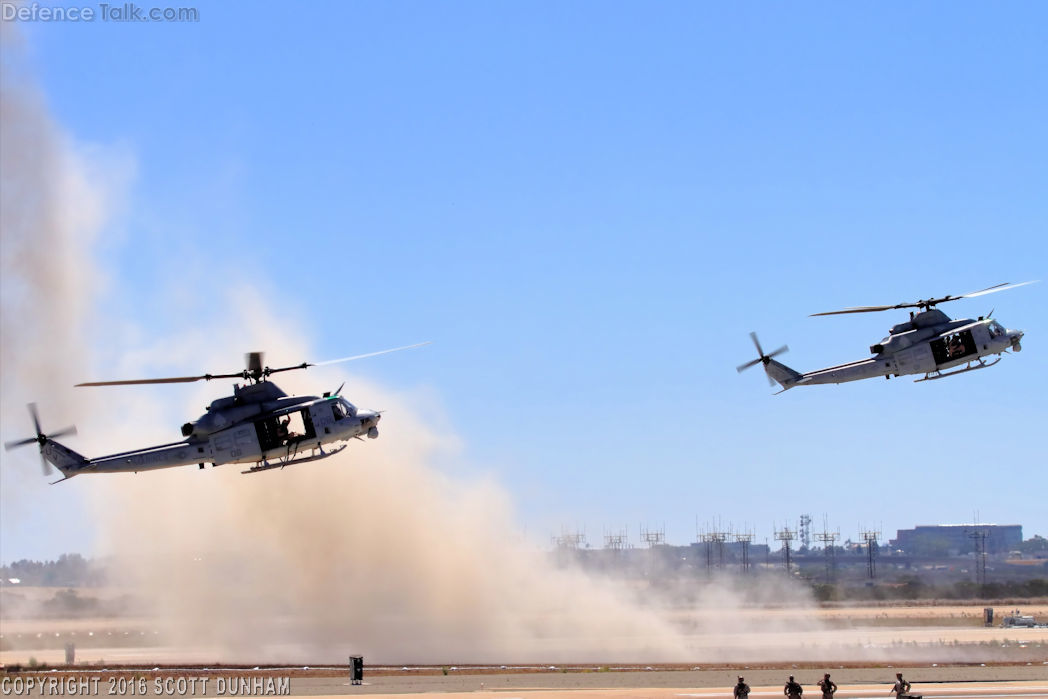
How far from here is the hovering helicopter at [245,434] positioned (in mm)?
40438

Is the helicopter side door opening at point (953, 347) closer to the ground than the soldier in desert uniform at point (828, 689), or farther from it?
Answer: farther from it

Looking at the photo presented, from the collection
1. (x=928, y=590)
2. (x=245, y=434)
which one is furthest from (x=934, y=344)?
(x=928, y=590)

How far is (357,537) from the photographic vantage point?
74.8m

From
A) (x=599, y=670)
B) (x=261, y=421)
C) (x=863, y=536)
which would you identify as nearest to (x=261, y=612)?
(x=599, y=670)

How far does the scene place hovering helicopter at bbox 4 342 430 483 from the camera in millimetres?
40438

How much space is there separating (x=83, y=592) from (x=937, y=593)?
2918 inches

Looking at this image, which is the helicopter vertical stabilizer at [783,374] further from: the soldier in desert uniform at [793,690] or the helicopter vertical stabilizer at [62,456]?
the helicopter vertical stabilizer at [62,456]

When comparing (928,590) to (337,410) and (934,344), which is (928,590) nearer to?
(934,344)

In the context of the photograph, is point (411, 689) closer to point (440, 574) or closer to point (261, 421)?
point (261, 421)

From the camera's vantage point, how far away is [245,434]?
1602 inches

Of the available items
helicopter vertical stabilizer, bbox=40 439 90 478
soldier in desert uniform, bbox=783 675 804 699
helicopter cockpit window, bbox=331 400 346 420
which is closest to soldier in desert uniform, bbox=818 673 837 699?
soldier in desert uniform, bbox=783 675 804 699

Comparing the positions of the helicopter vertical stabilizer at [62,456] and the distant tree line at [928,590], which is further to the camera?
the distant tree line at [928,590]

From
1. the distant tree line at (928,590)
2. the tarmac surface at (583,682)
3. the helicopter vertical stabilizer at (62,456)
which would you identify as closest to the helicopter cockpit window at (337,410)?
the helicopter vertical stabilizer at (62,456)

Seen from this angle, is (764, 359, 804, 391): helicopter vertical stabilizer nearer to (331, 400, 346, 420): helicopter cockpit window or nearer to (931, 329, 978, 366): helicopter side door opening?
(931, 329, 978, 366): helicopter side door opening
